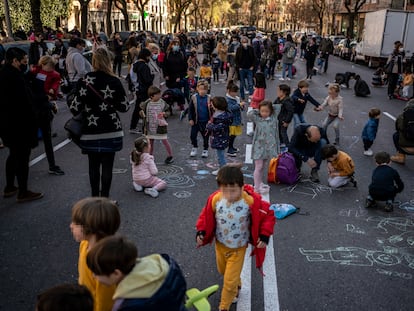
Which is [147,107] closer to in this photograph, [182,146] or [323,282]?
[182,146]

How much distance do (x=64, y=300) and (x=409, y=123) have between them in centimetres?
699

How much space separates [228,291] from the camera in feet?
11.2

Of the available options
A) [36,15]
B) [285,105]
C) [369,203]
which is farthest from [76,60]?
Result: [36,15]

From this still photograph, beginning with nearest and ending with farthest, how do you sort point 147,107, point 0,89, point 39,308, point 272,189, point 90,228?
point 39,308
point 90,228
point 0,89
point 272,189
point 147,107

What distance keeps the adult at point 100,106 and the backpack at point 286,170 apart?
268cm

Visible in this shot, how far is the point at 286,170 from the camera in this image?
21.5 ft

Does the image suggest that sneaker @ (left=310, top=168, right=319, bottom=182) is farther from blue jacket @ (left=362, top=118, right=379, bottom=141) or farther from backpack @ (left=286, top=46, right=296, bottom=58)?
backpack @ (left=286, top=46, right=296, bottom=58)

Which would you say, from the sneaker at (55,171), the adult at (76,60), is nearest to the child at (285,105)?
the sneaker at (55,171)

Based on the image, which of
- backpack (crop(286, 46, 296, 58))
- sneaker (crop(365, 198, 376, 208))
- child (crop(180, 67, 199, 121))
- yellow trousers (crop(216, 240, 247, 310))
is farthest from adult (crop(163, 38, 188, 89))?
yellow trousers (crop(216, 240, 247, 310))

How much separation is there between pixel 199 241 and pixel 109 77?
7.79 ft

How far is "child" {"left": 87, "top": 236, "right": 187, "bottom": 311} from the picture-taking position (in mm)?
2141

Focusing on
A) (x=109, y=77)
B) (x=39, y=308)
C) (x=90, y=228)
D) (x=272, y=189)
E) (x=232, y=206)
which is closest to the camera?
(x=39, y=308)

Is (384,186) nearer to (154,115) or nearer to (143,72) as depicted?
(154,115)

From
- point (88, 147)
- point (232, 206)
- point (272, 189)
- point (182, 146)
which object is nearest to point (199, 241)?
point (232, 206)
